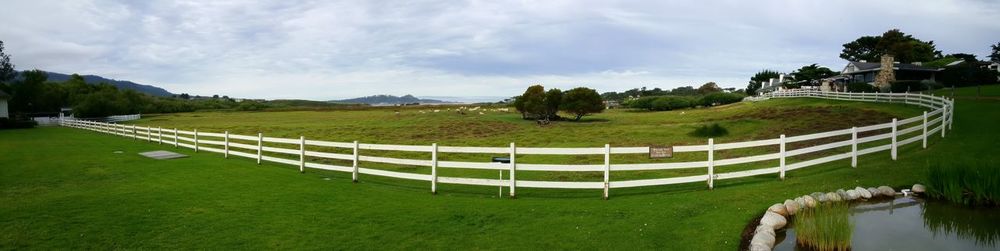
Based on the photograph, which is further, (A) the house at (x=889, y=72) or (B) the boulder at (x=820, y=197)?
(A) the house at (x=889, y=72)

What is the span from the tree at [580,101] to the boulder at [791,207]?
Answer: 45.6 m

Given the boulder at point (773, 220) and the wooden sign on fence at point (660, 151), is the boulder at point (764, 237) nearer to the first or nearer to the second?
the boulder at point (773, 220)

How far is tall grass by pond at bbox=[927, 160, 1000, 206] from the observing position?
9.74m

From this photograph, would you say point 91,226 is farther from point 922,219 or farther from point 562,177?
point 922,219

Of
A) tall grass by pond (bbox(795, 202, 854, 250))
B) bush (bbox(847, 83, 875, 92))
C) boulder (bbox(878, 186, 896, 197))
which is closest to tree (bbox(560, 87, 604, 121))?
bush (bbox(847, 83, 875, 92))

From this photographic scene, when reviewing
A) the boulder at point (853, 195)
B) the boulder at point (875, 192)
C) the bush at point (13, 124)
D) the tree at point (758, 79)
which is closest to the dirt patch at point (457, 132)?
the boulder at point (875, 192)

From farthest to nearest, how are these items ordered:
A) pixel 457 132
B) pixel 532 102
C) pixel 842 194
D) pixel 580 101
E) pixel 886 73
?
1. pixel 886 73
2. pixel 532 102
3. pixel 580 101
4. pixel 457 132
5. pixel 842 194

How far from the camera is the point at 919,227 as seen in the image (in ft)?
28.8

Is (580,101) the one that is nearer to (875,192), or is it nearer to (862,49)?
(875,192)

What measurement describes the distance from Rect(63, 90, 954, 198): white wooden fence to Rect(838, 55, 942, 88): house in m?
20.7

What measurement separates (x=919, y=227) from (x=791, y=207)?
190 cm

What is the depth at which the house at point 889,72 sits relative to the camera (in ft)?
197

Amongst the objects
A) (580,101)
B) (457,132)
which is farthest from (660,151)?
(580,101)

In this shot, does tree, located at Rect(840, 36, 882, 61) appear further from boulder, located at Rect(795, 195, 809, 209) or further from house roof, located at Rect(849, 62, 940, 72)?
boulder, located at Rect(795, 195, 809, 209)
